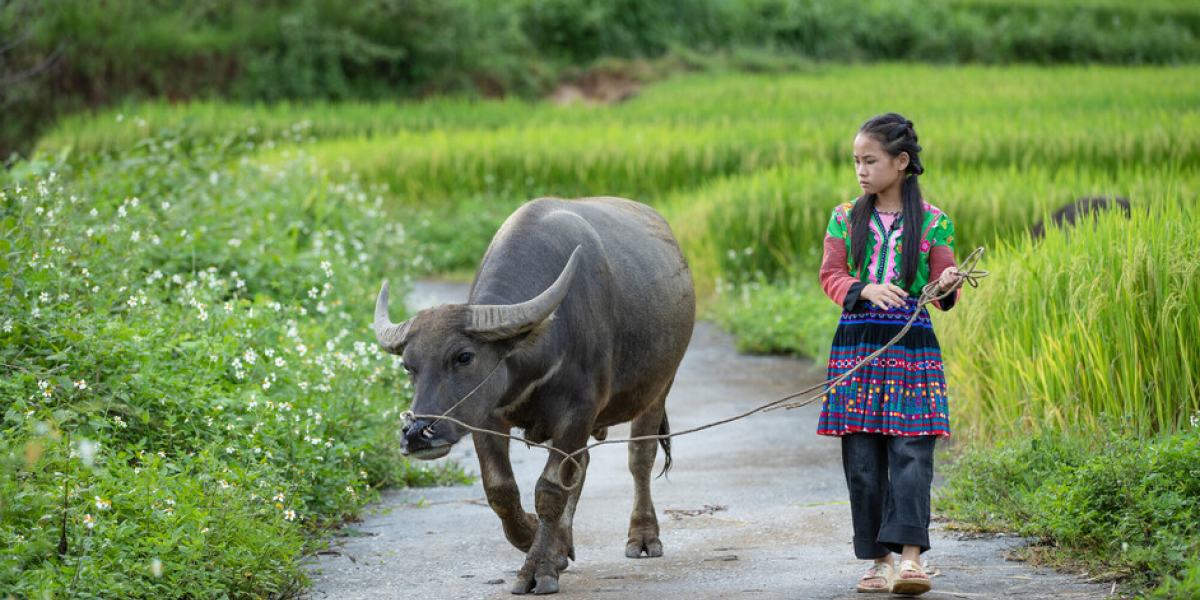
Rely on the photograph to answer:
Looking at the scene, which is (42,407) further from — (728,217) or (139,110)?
(139,110)

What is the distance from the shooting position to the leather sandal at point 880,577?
475 centimetres

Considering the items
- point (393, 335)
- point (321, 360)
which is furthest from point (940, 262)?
point (321, 360)

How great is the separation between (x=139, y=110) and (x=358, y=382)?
20.0 meters

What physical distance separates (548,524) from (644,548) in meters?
0.78

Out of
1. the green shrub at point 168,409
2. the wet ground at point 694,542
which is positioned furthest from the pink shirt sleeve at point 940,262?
the green shrub at point 168,409

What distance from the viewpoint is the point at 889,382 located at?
478cm

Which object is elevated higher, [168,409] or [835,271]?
[835,271]

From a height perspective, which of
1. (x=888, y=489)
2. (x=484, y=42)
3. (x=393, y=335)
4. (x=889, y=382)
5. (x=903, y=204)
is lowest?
(x=484, y=42)

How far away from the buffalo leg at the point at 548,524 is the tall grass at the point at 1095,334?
2479 mm

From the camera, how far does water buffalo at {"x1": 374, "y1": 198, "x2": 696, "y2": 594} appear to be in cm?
483

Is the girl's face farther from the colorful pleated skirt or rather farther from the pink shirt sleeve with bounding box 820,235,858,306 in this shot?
the colorful pleated skirt

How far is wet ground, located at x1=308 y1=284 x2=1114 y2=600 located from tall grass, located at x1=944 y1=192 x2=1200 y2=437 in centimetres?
100

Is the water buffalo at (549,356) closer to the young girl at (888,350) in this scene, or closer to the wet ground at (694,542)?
the wet ground at (694,542)

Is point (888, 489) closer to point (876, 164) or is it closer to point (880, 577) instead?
point (880, 577)
